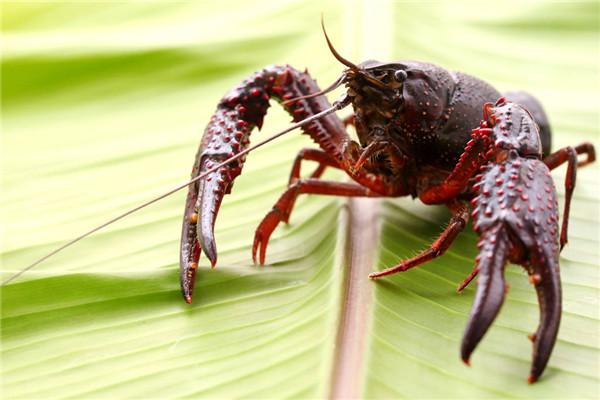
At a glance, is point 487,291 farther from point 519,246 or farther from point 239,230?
point 239,230

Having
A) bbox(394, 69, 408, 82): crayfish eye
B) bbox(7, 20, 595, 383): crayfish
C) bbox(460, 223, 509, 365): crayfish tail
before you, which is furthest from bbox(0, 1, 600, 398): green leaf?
bbox(394, 69, 408, 82): crayfish eye

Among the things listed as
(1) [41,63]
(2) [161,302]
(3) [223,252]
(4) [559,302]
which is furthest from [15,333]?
(1) [41,63]

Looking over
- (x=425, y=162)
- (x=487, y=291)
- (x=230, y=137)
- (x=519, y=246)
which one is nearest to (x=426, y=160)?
(x=425, y=162)

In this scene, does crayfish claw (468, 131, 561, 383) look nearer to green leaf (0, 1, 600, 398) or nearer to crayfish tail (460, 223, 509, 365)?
crayfish tail (460, 223, 509, 365)

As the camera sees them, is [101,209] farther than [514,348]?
Yes

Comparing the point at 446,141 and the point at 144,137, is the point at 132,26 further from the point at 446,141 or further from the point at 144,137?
the point at 446,141

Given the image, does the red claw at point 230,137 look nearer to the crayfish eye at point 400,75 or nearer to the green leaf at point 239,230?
the green leaf at point 239,230

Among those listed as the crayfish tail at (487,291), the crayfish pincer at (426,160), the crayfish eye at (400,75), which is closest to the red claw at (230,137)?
the crayfish pincer at (426,160)
